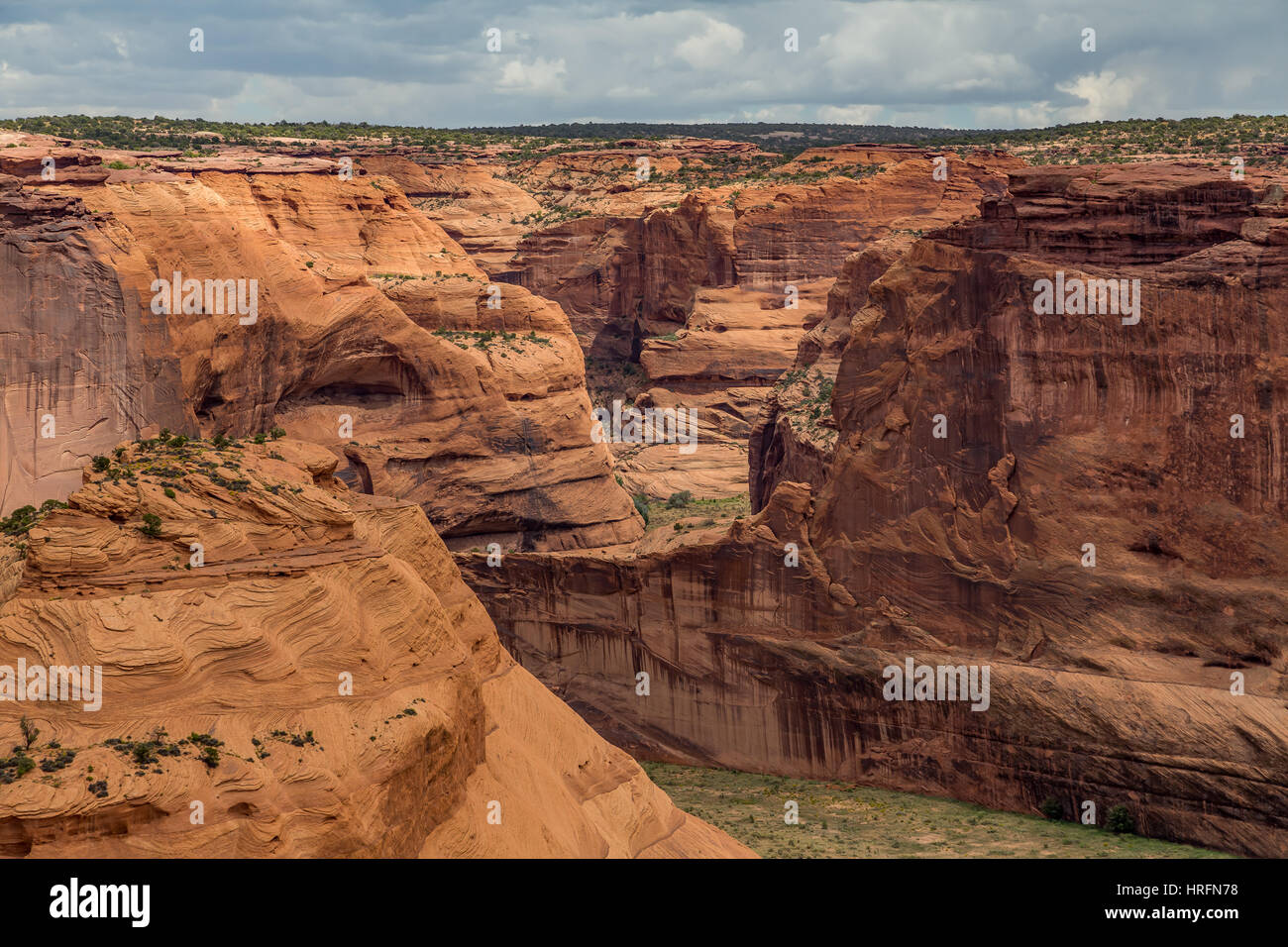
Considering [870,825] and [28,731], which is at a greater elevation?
[28,731]

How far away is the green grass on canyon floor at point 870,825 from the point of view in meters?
31.7

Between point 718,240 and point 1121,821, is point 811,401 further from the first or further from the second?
point 718,240

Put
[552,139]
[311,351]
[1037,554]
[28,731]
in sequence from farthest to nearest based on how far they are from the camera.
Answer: [552,139] < [311,351] < [1037,554] < [28,731]

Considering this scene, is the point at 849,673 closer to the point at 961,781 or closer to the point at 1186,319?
the point at 961,781

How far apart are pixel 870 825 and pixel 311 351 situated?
22.5 metres

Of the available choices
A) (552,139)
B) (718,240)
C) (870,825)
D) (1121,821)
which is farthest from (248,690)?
(552,139)

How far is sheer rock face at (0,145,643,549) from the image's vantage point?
3794 cm

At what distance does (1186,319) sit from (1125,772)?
1035cm

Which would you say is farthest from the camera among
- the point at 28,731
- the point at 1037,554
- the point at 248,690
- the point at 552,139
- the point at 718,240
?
the point at 552,139

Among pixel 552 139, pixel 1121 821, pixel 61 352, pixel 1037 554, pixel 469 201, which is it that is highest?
pixel 552 139

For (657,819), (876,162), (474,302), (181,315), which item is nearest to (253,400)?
(181,315)

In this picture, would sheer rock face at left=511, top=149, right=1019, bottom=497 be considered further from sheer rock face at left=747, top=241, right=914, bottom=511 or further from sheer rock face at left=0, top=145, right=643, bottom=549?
sheer rock face at left=0, top=145, right=643, bottom=549

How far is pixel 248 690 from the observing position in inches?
750

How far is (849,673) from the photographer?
127 feet
